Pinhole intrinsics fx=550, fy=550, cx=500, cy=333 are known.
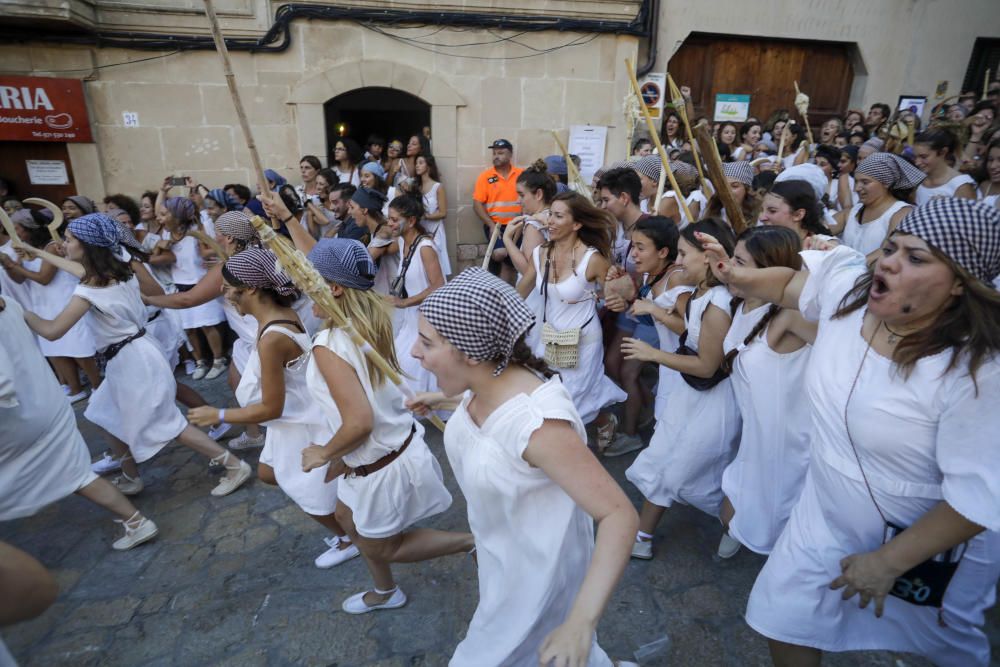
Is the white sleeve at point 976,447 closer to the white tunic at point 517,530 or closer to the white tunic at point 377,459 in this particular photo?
the white tunic at point 517,530

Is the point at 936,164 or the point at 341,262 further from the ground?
the point at 936,164

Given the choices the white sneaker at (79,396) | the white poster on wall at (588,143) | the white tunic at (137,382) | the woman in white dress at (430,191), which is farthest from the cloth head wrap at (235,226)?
the white poster on wall at (588,143)

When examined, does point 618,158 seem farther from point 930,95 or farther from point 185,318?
point 185,318

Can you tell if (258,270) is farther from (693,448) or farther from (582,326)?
(693,448)

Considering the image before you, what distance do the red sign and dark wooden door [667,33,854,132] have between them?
28.8 ft

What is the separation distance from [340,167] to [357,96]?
4908 mm

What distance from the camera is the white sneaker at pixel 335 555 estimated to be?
3.21 meters

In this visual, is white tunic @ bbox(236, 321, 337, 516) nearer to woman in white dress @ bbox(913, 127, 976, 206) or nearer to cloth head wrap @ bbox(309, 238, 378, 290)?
cloth head wrap @ bbox(309, 238, 378, 290)

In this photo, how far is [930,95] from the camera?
9711 mm

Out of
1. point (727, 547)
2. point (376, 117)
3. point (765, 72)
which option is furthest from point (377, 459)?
point (376, 117)

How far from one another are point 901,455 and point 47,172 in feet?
31.6

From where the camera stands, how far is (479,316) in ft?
5.15

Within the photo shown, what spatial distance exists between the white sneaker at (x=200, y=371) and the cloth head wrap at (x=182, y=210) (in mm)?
1554

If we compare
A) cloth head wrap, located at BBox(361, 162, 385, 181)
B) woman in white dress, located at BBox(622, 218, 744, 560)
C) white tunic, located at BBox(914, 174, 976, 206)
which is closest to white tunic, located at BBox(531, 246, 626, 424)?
woman in white dress, located at BBox(622, 218, 744, 560)
